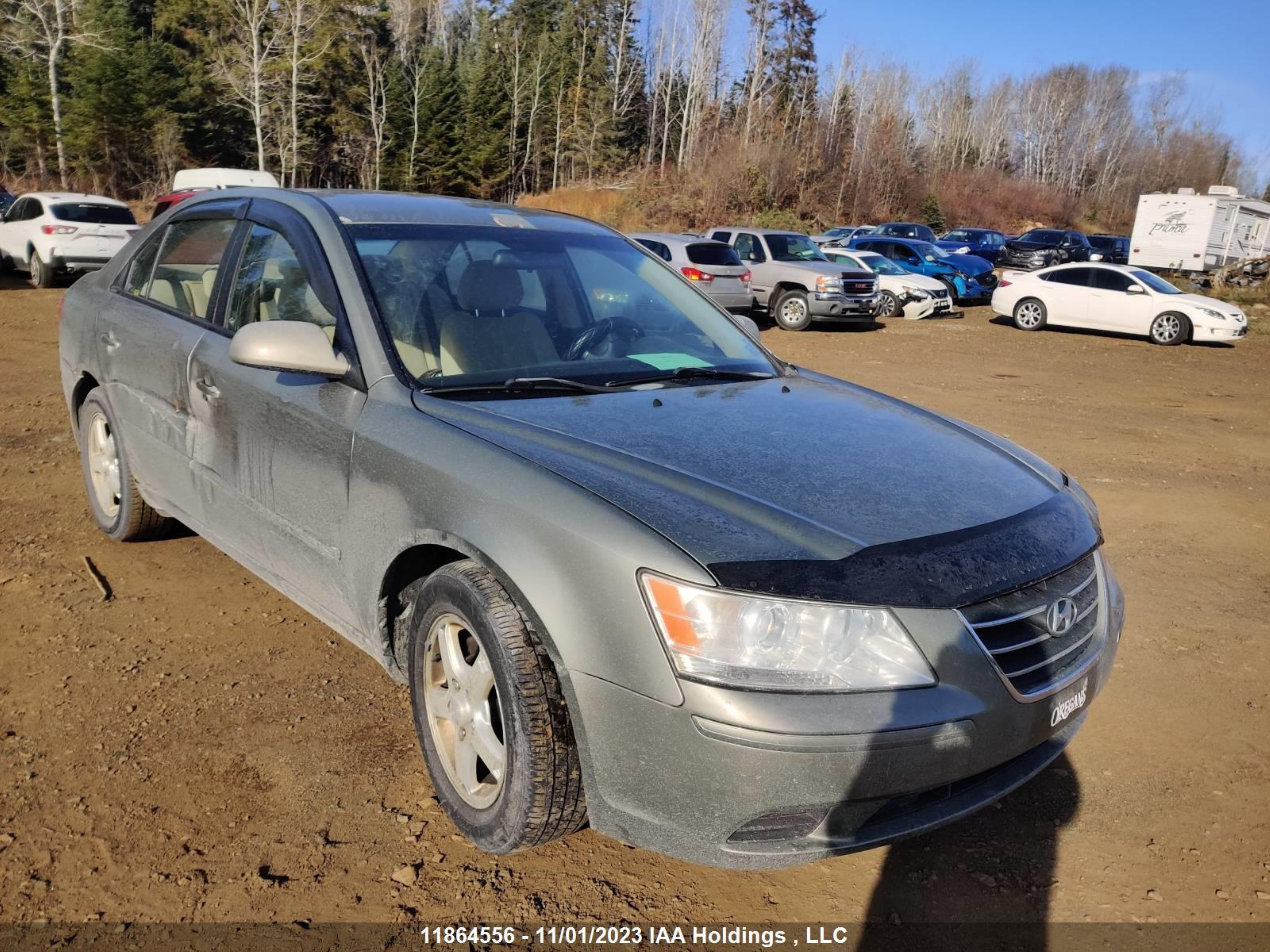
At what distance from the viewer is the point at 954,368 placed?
45.7 feet

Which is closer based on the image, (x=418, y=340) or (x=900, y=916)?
(x=900, y=916)

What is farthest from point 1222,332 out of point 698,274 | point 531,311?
point 531,311

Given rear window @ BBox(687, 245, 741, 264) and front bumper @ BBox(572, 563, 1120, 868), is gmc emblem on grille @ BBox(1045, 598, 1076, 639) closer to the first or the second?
front bumper @ BBox(572, 563, 1120, 868)

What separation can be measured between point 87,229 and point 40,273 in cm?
123

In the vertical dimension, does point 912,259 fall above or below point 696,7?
below

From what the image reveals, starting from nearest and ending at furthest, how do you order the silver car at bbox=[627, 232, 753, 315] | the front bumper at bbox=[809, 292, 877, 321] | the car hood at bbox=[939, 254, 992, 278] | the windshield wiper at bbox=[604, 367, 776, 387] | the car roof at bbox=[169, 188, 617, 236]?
the windshield wiper at bbox=[604, 367, 776, 387]
the car roof at bbox=[169, 188, 617, 236]
the silver car at bbox=[627, 232, 753, 315]
the front bumper at bbox=[809, 292, 877, 321]
the car hood at bbox=[939, 254, 992, 278]

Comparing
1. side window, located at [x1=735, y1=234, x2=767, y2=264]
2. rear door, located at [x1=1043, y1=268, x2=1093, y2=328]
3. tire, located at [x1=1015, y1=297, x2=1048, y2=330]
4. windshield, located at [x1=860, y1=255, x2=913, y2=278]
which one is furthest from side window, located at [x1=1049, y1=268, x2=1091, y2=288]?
side window, located at [x1=735, y1=234, x2=767, y2=264]

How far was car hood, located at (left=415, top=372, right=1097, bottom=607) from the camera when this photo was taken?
217cm

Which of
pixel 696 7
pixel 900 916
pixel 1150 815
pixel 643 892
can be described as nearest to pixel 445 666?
pixel 643 892

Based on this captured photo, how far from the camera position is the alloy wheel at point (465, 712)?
2.56 metres

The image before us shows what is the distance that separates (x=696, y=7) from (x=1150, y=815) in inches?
2973

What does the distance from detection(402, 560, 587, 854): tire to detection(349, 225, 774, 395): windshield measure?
724 mm

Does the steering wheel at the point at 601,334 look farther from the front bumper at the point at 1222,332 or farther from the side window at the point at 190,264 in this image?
the front bumper at the point at 1222,332

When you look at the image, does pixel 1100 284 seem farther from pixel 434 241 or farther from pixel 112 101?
pixel 112 101
